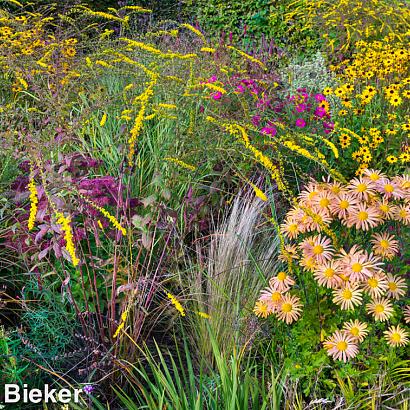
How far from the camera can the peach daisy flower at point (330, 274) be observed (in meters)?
2.37

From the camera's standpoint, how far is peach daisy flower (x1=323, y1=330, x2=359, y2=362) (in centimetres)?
233

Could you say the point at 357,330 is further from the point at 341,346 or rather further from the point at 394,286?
the point at 394,286

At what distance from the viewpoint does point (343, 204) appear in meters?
2.48

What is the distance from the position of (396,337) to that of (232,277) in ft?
2.95

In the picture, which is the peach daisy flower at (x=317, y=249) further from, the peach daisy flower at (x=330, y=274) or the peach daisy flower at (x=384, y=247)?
the peach daisy flower at (x=384, y=247)

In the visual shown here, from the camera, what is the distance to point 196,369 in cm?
292

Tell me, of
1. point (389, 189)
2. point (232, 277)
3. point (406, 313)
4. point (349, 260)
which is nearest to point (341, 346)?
point (349, 260)

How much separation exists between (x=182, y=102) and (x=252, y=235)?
41.1 inches

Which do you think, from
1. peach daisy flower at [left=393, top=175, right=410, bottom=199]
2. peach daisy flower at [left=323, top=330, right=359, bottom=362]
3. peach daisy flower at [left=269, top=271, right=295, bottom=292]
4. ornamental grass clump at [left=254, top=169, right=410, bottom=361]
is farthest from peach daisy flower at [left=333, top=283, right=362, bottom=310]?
peach daisy flower at [left=393, top=175, right=410, bottom=199]

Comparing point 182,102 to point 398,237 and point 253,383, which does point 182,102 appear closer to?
point 398,237

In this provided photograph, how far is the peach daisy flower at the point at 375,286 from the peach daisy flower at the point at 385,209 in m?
0.28

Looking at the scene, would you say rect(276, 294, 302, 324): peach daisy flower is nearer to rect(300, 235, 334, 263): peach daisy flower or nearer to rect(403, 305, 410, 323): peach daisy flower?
rect(300, 235, 334, 263): peach daisy flower

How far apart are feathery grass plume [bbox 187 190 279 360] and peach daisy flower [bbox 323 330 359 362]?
469 mm

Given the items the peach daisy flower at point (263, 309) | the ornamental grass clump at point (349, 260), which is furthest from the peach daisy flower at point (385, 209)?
the peach daisy flower at point (263, 309)
